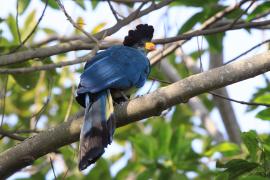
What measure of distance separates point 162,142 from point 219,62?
5.45 feet

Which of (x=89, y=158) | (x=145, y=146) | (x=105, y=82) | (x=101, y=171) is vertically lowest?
(x=101, y=171)

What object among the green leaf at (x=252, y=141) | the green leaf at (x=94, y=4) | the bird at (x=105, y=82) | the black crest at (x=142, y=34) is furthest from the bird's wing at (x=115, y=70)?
the green leaf at (x=94, y=4)

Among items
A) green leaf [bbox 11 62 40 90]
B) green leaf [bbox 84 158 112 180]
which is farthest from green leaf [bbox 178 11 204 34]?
green leaf [bbox 84 158 112 180]

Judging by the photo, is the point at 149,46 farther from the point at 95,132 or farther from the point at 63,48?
the point at 95,132

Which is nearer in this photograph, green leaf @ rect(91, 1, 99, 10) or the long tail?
the long tail

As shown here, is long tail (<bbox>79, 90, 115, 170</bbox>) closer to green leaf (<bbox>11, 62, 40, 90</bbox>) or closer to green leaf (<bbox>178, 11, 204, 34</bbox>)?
green leaf (<bbox>11, 62, 40, 90</bbox>)

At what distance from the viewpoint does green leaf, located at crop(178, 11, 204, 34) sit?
525 centimetres

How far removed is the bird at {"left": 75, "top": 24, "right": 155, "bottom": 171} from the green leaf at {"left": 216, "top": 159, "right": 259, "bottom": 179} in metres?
0.67

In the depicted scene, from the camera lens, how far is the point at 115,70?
14.3 ft

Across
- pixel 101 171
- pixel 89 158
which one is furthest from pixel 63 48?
pixel 101 171

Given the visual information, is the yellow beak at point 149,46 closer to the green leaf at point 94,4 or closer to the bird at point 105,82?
the bird at point 105,82

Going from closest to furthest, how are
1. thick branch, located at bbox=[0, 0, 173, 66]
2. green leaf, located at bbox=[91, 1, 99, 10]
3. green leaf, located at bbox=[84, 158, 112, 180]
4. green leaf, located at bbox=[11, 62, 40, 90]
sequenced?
thick branch, located at bbox=[0, 0, 173, 66], green leaf, located at bbox=[11, 62, 40, 90], green leaf, located at bbox=[84, 158, 112, 180], green leaf, located at bbox=[91, 1, 99, 10]

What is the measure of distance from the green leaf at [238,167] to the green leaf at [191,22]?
205cm

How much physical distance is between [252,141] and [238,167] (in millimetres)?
319
